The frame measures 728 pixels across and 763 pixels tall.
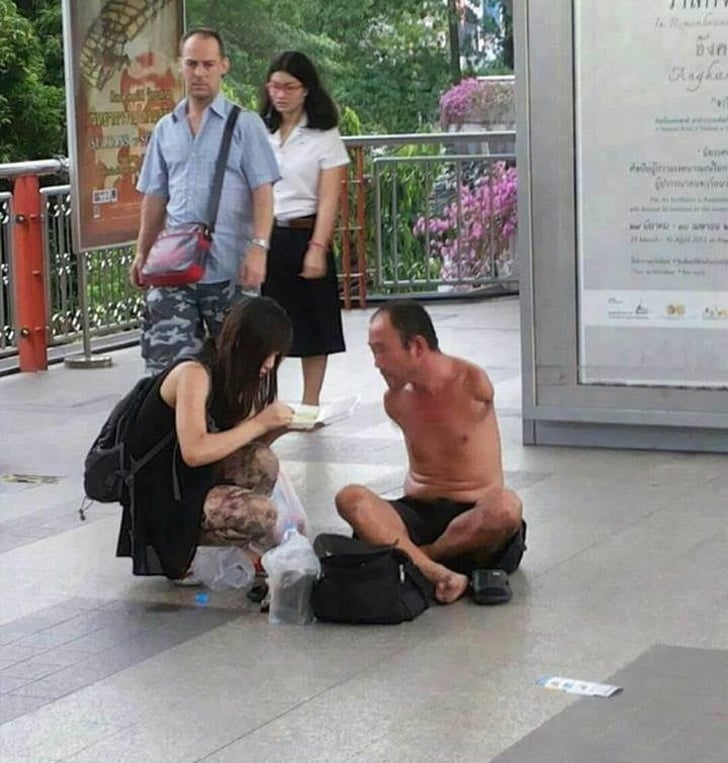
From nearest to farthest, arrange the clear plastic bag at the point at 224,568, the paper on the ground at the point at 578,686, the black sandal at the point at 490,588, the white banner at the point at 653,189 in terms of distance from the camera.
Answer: the paper on the ground at the point at 578,686 → the black sandal at the point at 490,588 → the clear plastic bag at the point at 224,568 → the white banner at the point at 653,189

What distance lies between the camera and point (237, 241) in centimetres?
779

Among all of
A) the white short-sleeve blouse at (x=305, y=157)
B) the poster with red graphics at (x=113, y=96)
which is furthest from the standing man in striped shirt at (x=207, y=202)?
the poster with red graphics at (x=113, y=96)

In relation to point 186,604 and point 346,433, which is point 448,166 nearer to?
point 346,433

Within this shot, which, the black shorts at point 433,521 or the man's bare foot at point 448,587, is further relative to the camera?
the black shorts at point 433,521

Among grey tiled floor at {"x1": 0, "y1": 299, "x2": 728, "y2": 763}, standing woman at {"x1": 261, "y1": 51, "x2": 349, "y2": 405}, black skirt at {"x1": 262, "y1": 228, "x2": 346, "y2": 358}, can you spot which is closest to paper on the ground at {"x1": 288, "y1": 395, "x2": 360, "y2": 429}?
grey tiled floor at {"x1": 0, "y1": 299, "x2": 728, "y2": 763}

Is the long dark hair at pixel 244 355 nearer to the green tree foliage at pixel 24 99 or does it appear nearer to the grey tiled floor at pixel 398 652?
the grey tiled floor at pixel 398 652

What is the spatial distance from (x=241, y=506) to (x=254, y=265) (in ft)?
5.91

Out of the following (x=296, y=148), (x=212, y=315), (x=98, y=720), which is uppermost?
(x=296, y=148)

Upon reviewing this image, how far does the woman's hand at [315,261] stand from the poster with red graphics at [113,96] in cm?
282

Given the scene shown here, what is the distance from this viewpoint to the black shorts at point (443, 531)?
246 inches

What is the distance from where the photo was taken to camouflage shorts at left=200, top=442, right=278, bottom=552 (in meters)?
6.12

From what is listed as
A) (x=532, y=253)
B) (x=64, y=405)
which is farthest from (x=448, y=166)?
(x=532, y=253)

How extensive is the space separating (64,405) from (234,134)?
10.4 feet

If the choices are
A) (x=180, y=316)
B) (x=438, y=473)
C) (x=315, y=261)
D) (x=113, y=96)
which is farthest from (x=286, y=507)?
(x=113, y=96)
